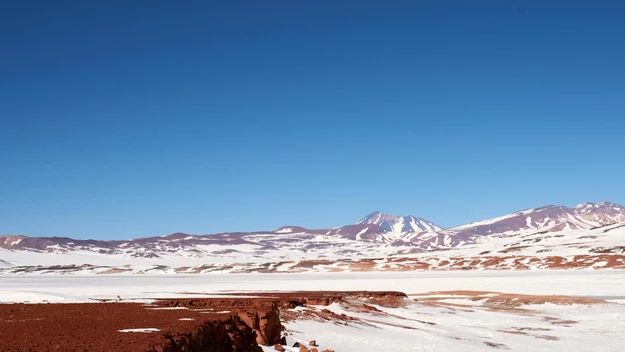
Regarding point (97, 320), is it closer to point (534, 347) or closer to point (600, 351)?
point (534, 347)

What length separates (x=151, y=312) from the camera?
25422 millimetres

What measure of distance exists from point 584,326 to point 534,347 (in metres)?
10.5

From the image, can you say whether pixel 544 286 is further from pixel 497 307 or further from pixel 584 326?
pixel 584 326

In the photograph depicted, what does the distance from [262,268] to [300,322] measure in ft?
453

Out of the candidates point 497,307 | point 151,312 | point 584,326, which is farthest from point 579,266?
point 151,312

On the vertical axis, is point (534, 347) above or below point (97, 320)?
below

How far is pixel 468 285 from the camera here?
72688mm

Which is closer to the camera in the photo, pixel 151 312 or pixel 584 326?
pixel 151 312

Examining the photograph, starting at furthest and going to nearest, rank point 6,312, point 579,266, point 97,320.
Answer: point 579,266, point 6,312, point 97,320

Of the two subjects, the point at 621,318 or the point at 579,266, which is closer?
the point at 621,318

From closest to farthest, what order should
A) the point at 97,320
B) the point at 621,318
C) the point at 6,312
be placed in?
the point at 97,320 < the point at 6,312 < the point at 621,318

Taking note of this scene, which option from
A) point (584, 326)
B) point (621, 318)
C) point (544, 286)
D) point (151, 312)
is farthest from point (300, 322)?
point (544, 286)

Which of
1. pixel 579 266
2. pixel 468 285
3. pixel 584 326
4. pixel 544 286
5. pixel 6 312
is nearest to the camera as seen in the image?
pixel 6 312

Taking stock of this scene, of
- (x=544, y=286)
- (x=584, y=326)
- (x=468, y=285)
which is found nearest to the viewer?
(x=584, y=326)
